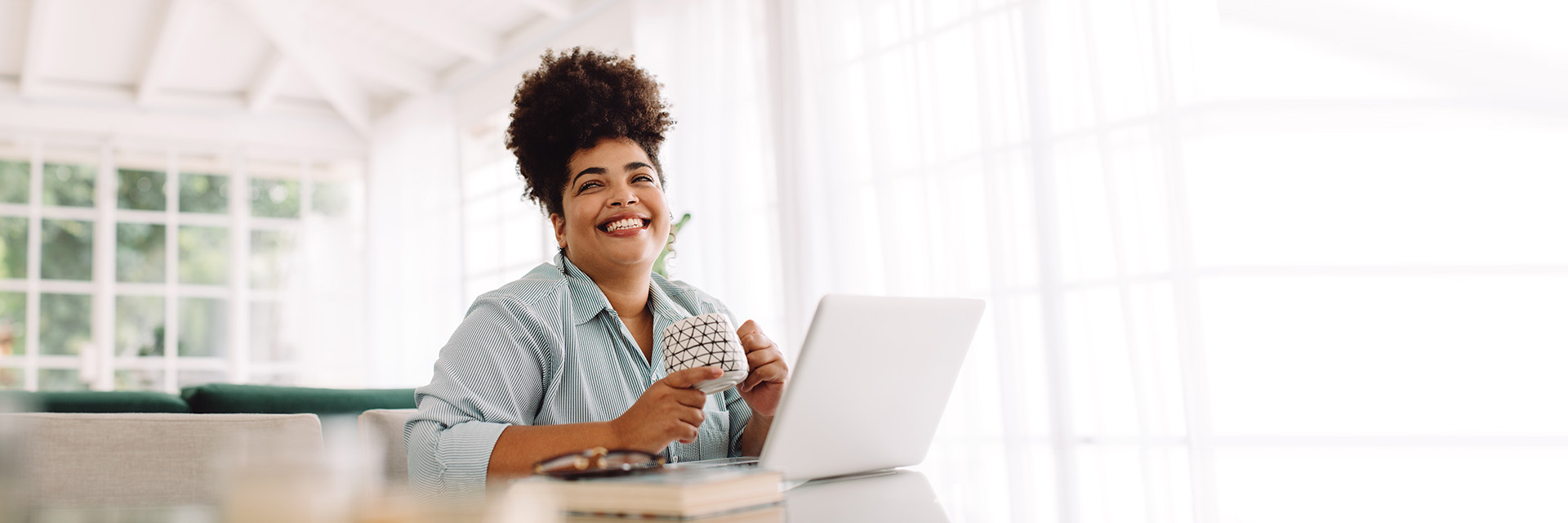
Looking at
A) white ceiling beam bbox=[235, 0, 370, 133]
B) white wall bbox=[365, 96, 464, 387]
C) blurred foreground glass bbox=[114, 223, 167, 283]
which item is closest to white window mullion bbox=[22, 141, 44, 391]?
blurred foreground glass bbox=[114, 223, 167, 283]

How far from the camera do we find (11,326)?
6.03m

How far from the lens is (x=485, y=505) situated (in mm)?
469

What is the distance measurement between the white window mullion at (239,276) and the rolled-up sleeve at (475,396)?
6.06m

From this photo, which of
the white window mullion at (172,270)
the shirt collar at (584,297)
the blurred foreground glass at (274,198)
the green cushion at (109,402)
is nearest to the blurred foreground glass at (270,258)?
the blurred foreground glass at (274,198)

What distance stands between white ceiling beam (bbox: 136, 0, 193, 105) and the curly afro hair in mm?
4398

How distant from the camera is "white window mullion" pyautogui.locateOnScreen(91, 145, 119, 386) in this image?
614 cm

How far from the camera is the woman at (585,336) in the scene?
114cm

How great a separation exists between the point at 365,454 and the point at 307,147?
23.3 feet

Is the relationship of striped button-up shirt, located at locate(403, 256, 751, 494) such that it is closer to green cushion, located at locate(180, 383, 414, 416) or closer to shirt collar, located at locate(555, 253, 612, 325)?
shirt collar, located at locate(555, 253, 612, 325)

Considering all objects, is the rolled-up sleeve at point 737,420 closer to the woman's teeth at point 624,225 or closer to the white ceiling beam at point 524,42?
the woman's teeth at point 624,225

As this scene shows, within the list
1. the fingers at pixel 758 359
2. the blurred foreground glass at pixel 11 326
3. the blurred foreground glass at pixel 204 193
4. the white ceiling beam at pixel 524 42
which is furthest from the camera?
the blurred foreground glass at pixel 204 193

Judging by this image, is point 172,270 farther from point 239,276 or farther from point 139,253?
point 239,276

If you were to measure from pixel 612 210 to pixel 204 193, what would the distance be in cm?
632

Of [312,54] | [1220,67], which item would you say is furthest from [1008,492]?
[312,54]
